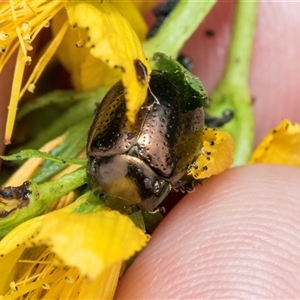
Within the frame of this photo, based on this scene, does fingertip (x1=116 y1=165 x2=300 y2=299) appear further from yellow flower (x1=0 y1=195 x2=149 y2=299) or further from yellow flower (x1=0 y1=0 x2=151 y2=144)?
yellow flower (x1=0 y1=0 x2=151 y2=144)

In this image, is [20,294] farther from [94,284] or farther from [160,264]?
[160,264]

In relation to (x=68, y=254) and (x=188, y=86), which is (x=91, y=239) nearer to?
(x=68, y=254)

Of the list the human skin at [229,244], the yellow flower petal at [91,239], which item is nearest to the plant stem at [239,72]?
the human skin at [229,244]

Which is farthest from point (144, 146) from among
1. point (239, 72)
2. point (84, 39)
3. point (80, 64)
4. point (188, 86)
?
point (239, 72)

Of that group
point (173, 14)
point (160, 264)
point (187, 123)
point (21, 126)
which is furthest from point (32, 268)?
point (173, 14)

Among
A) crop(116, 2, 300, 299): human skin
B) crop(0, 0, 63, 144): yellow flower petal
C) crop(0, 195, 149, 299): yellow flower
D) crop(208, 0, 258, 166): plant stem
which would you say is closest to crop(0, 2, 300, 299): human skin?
crop(116, 2, 300, 299): human skin

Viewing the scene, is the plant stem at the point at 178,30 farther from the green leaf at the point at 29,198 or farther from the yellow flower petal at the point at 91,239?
the yellow flower petal at the point at 91,239
